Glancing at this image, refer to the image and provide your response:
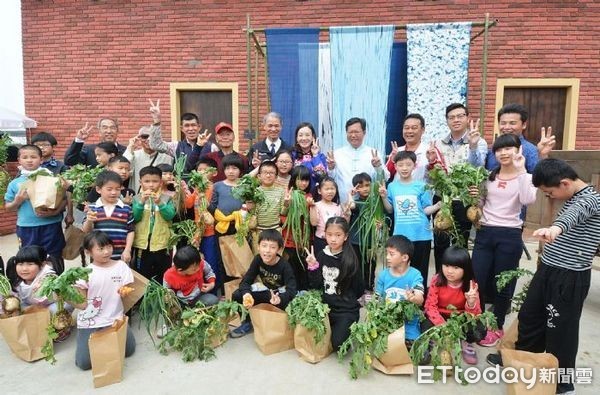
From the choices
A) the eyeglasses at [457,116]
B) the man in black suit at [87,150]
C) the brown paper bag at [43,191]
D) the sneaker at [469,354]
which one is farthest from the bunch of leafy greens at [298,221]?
the man in black suit at [87,150]

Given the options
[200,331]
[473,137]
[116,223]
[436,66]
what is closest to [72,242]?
[116,223]

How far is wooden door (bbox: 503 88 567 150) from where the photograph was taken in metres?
6.75

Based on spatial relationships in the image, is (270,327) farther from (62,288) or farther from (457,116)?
(457,116)

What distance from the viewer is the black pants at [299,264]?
11.7 feet

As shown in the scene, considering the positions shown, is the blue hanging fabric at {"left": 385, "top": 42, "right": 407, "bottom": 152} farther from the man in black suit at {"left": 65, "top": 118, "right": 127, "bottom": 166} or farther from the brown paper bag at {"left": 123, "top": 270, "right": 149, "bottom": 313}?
the brown paper bag at {"left": 123, "top": 270, "right": 149, "bottom": 313}

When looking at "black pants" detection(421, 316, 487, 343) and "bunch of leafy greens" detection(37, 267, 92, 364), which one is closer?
"bunch of leafy greens" detection(37, 267, 92, 364)

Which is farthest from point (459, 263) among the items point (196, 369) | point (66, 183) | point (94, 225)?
point (66, 183)

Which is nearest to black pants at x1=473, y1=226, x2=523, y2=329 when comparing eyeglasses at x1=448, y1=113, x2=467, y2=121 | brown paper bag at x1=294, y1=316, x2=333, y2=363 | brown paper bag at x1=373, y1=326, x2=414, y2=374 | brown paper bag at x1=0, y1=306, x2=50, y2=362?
brown paper bag at x1=373, y1=326, x2=414, y2=374

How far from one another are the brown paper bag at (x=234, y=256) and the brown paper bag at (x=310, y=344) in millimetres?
854

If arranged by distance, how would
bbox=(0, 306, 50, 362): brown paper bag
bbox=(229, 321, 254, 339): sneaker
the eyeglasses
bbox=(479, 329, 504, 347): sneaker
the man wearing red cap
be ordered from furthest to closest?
the man wearing red cap, the eyeglasses, bbox=(229, 321, 254, 339): sneaker, bbox=(479, 329, 504, 347): sneaker, bbox=(0, 306, 50, 362): brown paper bag

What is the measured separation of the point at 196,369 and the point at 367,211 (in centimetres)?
187

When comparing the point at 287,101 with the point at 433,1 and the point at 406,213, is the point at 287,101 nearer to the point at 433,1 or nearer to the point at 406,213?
the point at 406,213

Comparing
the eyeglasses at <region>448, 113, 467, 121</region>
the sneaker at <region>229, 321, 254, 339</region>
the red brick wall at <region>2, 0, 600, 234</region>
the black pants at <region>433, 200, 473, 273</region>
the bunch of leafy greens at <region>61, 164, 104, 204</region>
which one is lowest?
the sneaker at <region>229, 321, 254, 339</region>

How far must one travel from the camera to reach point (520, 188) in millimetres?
2918
